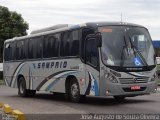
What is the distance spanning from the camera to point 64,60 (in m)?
19.7

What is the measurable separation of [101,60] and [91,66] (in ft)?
2.21

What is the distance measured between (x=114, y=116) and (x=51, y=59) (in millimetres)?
7489

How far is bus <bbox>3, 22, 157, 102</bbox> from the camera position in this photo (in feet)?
56.4

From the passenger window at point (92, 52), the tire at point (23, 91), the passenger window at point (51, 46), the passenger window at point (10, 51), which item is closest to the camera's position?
the passenger window at point (92, 52)

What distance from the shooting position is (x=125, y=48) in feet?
57.5

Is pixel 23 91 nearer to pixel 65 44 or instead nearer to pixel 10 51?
pixel 10 51

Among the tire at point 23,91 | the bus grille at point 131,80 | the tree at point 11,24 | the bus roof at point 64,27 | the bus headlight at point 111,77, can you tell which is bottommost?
the tire at point 23,91

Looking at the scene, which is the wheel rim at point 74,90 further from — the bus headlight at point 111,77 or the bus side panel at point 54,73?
the bus headlight at point 111,77

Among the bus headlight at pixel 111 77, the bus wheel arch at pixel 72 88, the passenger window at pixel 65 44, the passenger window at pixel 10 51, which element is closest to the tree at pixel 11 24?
the passenger window at pixel 10 51

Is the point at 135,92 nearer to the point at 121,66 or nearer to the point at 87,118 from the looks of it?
the point at 121,66

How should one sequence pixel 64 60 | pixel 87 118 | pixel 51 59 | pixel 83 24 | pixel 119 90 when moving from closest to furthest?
pixel 87 118, pixel 119 90, pixel 83 24, pixel 64 60, pixel 51 59

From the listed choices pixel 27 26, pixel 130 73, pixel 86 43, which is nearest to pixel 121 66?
pixel 130 73

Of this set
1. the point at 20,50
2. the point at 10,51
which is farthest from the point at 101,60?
the point at 10,51

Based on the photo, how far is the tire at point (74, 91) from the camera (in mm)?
18797
